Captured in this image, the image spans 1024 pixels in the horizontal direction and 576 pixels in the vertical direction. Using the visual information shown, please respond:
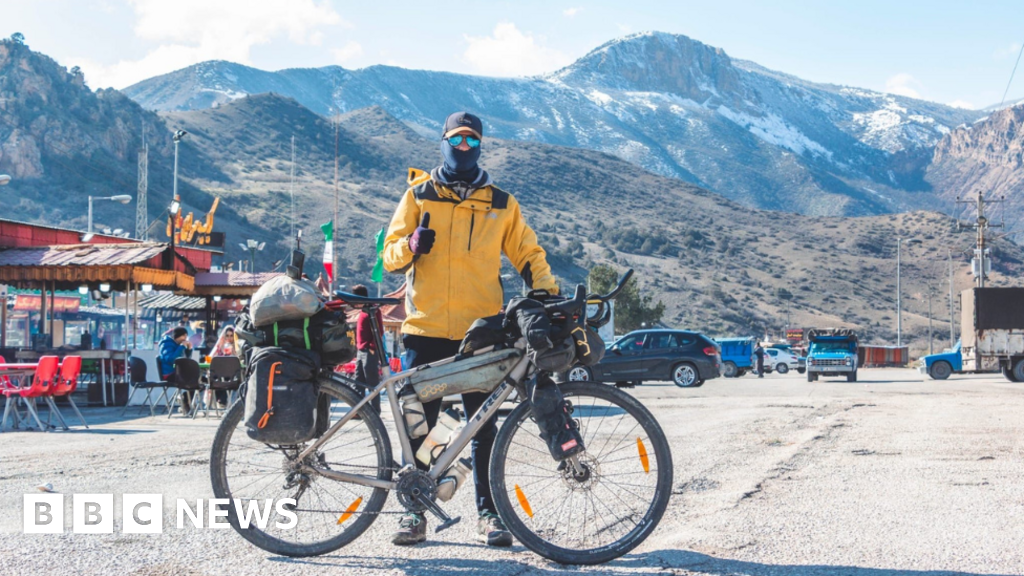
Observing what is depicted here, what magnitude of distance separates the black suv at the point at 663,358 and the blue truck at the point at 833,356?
6735mm

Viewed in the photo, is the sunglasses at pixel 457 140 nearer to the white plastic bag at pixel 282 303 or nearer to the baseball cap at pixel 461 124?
the baseball cap at pixel 461 124

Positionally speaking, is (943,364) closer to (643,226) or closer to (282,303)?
(282,303)

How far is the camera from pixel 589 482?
4438mm

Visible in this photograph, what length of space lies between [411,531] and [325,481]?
0.45 metres

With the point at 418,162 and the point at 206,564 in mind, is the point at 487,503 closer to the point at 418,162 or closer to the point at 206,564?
the point at 206,564

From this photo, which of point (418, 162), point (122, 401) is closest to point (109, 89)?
point (418, 162)

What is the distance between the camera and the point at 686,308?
9831 cm

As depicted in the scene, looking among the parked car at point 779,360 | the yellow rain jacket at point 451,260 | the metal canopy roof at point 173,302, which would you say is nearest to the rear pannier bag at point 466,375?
the yellow rain jacket at point 451,260

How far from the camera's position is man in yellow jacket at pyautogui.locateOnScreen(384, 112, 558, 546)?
4.81 meters

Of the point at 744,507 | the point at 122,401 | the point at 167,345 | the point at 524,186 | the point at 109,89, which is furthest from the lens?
the point at 524,186

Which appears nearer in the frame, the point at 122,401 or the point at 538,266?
the point at 538,266

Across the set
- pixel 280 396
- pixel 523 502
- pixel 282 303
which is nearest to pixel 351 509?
pixel 280 396

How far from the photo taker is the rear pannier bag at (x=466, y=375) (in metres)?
4.43

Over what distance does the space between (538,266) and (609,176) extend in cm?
16937
